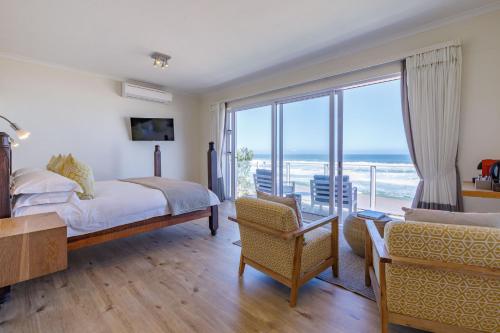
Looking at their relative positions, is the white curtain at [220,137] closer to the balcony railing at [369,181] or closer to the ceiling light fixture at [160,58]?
the balcony railing at [369,181]

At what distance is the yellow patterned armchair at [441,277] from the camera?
1145 mm

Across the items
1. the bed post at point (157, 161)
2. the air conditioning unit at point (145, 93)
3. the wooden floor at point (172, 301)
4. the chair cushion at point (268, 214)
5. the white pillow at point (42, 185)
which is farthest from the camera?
the bed post at point (157, 161)

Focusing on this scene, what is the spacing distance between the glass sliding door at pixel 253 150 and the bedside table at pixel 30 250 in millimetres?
3616

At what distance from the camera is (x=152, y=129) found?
5.07m

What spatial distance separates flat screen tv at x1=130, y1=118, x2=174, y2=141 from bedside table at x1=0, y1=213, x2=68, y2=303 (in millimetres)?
3564

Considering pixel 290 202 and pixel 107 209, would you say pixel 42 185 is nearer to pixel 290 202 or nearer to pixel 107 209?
pixel 107 209

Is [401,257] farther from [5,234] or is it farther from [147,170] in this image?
[147,170]

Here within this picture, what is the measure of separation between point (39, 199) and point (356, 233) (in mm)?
3162

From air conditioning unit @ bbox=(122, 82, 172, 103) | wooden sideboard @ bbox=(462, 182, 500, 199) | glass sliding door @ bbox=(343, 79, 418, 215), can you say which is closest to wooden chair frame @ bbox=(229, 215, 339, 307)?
wooden sideboard @ bbox=(462, 182, 500, 199)

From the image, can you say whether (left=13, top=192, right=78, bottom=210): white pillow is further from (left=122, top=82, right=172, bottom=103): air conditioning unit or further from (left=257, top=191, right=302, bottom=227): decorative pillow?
(left=122, top=82, right=172, bottom=103): air conditioning unit

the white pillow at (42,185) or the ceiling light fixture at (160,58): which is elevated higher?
the ceiling light fixture at (160,58)

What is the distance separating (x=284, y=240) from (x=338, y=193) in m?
2.16

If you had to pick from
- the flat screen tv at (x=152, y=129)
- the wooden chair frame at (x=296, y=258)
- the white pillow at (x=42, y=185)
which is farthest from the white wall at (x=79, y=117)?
the wooden chair frame at (x=296, y=258)

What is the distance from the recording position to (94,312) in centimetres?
174
